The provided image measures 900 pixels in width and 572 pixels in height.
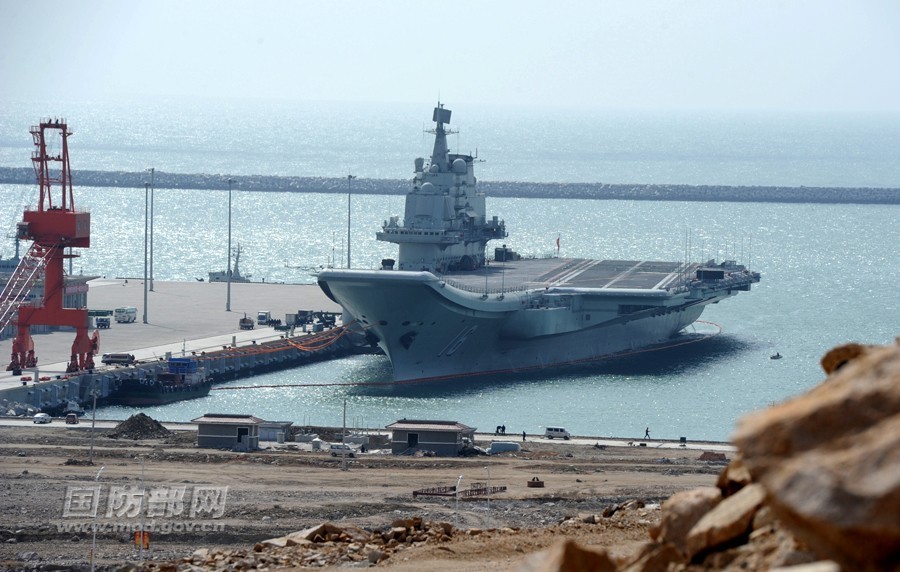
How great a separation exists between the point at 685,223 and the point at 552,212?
18.6 m

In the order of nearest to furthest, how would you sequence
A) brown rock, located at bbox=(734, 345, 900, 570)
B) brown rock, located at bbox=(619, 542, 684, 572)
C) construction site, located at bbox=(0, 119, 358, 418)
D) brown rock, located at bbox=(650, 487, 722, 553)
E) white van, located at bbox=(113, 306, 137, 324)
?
brown rock, located at bbox=(734, 345, 900, 570), brown rock, located at bbox=(619, 542, 684, 572), brown rock, located at bbox=(650, 487, 722, 553), construction site, located at bbox=(0, 119, 358, 418), white van, located at bbox=(113, 306, 137, 324)

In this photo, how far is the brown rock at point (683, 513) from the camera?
9219 millimetres

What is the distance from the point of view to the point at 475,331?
5541 cm

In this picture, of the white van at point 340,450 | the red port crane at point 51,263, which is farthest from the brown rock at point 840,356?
the red port crane at point 51,263

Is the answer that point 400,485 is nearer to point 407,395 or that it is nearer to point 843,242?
point 407,395

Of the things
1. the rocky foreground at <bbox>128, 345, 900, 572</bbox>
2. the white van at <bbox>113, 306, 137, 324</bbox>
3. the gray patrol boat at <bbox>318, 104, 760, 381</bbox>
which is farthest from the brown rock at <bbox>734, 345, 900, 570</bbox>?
the white van at <bbox>113, 306, 137, 324</bbox>

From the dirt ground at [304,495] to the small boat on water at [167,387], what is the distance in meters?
9.78

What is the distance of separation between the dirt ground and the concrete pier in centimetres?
841

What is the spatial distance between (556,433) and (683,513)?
30.7 meters

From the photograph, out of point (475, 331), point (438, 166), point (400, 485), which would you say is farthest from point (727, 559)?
point (438, 166)

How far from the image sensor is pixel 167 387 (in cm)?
4891

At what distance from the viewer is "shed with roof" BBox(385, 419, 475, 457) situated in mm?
35375

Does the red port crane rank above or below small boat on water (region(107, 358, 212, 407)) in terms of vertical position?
above

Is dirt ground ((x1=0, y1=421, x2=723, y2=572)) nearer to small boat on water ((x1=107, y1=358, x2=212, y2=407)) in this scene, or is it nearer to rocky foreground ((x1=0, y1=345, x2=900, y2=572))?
rocky foreground ((x1=0, y1=345, x2=900, y2=572))
